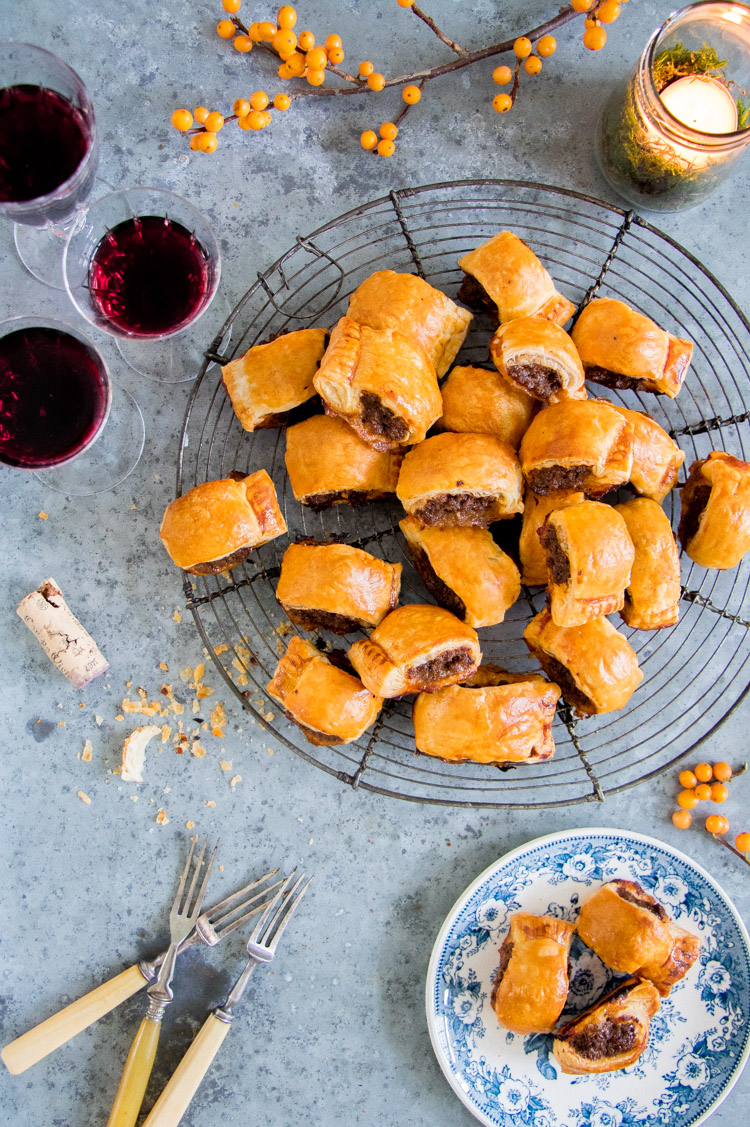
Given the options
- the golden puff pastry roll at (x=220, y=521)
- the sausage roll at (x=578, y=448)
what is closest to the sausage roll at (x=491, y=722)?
the sausage roll at (x=578, y=448)

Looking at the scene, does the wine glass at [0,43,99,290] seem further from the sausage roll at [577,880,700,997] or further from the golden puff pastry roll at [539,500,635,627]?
the sausage roll at [577,880,700,997]

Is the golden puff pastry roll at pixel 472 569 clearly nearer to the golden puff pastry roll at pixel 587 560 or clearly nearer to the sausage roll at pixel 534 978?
the golden puff pastry roll at pixel 587 560

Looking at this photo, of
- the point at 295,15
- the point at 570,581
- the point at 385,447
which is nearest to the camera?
the point at 570,581

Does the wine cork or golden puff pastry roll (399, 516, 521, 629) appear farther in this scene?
the wine cork

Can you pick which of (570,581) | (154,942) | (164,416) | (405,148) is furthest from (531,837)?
(405,148)

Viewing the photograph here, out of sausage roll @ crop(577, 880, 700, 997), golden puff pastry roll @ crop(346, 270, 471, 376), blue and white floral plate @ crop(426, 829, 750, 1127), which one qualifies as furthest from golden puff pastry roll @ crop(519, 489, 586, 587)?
sausage roll @ crop(577, 880, 700, 997)

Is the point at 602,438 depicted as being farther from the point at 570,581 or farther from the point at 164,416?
the point at 164,416
